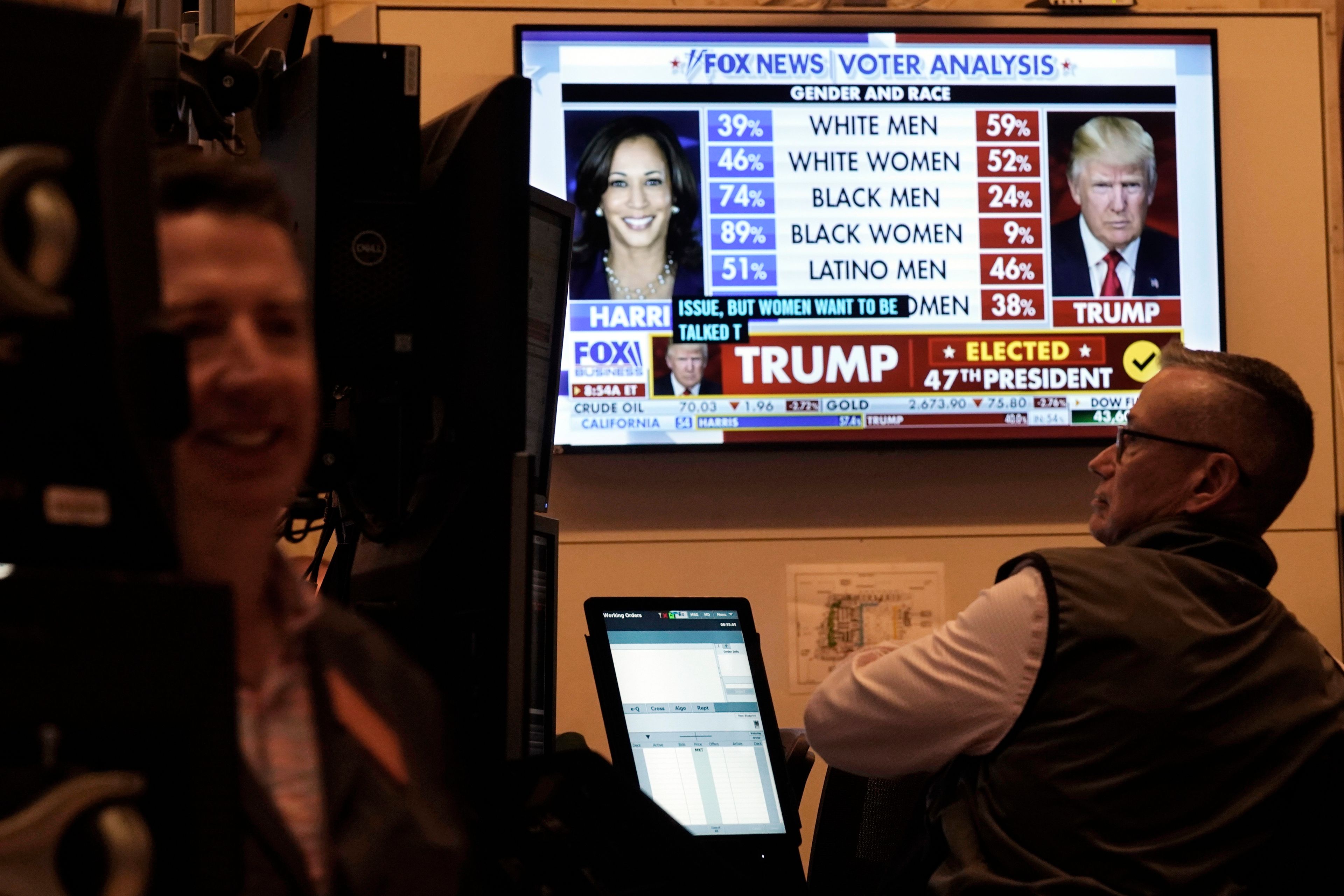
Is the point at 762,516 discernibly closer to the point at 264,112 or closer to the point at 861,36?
the point at 861,36

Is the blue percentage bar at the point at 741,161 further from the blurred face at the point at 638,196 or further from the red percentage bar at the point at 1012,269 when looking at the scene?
the red percentage bar at the point at 1012,269

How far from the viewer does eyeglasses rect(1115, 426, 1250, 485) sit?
7.47 feet

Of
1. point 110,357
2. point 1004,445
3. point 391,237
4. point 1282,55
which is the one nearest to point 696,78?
point 1004,445

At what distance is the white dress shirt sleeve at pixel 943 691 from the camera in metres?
2.01

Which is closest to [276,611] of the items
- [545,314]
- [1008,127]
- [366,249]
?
[366,249]

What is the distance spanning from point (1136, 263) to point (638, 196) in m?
1.23

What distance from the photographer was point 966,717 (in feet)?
6.68

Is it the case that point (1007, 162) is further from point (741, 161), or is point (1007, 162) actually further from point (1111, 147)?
point (741, 161)

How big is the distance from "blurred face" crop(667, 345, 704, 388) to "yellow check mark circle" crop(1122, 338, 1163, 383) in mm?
1036

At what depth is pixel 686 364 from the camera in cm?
346

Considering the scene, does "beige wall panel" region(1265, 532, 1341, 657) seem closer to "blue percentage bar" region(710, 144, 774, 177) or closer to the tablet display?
"blue percentage bar" region(710, 144, 774, 177)

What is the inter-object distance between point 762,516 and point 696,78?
106 centimetres

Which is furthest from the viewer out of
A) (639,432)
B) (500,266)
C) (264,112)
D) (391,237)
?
(639,432)

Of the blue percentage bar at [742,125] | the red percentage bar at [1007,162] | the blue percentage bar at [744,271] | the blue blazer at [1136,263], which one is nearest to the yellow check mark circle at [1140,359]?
the blue blazer at [1136,263]
